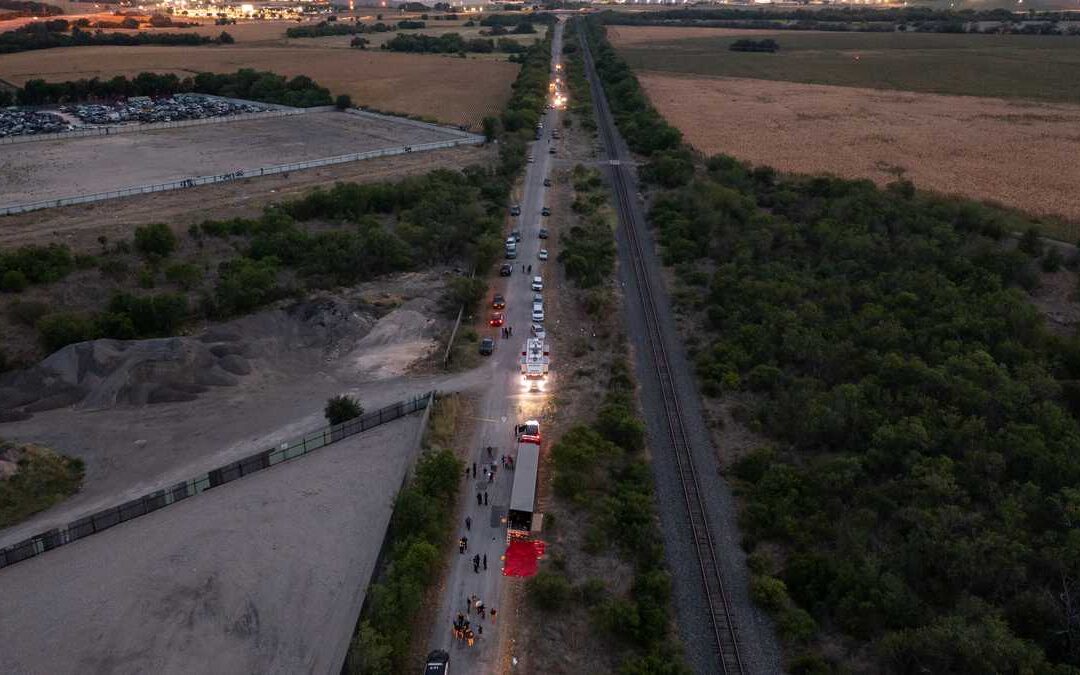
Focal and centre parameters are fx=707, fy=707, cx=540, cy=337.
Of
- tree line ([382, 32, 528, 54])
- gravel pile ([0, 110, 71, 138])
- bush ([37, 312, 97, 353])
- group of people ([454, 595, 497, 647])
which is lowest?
group of people ([454, 595, 497, 647])

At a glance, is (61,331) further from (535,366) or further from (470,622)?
(470,622)

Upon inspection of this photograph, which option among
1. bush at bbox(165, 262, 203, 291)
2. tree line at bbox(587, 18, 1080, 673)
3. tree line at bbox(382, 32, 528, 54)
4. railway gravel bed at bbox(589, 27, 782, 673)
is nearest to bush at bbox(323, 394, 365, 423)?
railway gravel bed at bbox(589, 27, 782, 673)

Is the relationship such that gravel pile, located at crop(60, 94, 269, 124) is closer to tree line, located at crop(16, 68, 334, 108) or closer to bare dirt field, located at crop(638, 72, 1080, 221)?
tree line, located at crop(16, 68, 334, 108)

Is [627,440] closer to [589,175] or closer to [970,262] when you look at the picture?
[970,262]

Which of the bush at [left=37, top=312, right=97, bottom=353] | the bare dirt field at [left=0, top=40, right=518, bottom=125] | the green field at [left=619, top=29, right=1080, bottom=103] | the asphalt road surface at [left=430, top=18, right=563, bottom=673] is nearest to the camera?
the asphalt road surface at [left=430, top=18, right=563, bottom=673]

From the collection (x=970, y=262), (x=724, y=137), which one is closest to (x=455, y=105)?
(x=724, y=137)

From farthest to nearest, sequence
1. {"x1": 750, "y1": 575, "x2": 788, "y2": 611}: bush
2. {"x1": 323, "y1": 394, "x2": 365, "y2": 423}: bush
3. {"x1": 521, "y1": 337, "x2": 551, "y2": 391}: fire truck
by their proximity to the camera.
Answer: {"x1": 521, "y1": 337, "x2": 551, "y2": 391}: fire truck
{"x1": 323, "y1": 394, "x2": 365, "y2": 423}: bush
{"x1": 750, "y1": 575, "x2": 788, "y2": 611}: bush

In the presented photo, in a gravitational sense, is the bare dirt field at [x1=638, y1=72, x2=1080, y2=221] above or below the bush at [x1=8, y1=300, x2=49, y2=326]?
above
